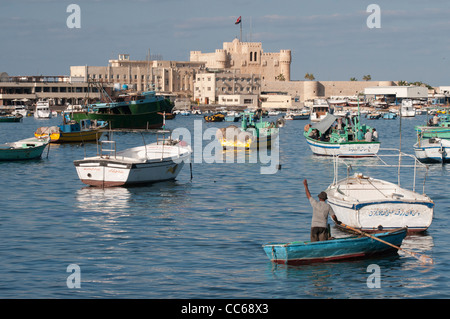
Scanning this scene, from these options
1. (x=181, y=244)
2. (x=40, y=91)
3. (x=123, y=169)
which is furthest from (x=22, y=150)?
(x=40, y=91)

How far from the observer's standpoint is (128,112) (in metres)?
95.8

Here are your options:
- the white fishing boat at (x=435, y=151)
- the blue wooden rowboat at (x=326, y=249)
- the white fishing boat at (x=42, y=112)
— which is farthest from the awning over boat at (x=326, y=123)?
the white fishing boat at (x=42, y=112)

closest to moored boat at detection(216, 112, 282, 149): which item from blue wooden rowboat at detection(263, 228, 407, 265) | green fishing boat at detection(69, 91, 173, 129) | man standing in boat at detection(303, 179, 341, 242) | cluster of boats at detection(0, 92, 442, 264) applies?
cluster of boats at detection(0, 92, 442, 264)

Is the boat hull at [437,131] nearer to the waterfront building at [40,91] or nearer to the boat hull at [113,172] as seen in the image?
the boat hull at [113,172]

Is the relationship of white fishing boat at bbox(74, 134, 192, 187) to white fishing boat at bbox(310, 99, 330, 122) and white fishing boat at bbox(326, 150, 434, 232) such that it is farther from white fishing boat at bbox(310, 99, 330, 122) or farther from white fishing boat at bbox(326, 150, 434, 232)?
white fishing boat at bbox(310, 99, 330, 122)

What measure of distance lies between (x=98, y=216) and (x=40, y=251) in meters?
6.04

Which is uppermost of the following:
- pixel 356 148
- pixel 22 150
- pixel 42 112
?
pixel 42 112

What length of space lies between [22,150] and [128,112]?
4678 centimetres

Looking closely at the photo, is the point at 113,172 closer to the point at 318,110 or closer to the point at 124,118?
the point at 124,118

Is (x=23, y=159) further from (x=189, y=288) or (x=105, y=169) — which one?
(x=189, y=288)

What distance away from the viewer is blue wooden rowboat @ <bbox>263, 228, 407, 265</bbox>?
63.4ft

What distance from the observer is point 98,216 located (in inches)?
1097

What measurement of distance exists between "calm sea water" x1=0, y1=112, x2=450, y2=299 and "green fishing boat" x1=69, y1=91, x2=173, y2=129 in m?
52.2
